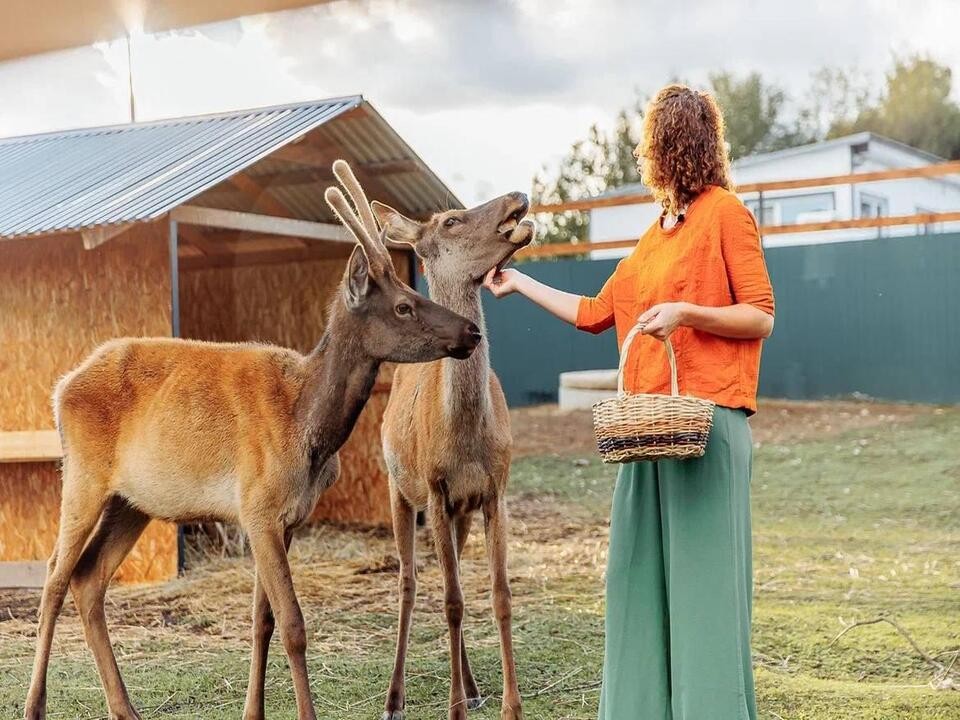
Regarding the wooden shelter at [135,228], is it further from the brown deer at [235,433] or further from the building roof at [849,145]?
the building roof at [849,145]

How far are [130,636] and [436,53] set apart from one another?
710 centimetres

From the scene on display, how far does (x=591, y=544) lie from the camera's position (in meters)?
8.12

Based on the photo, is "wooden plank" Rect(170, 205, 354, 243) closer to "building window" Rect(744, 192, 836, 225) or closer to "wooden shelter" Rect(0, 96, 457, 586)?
"wooden shelter" Rect(0, 96, 457, 586)

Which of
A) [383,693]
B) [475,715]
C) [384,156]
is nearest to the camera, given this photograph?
[475,715]

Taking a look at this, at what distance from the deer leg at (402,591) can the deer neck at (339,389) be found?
99 centimetres

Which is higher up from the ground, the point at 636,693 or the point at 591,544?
the point at 636,693

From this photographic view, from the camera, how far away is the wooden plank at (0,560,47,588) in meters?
6.37

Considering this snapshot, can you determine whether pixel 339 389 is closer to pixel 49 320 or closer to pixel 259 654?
pixel 259 654

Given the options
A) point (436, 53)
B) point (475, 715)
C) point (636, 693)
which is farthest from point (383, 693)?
point (436, 53)

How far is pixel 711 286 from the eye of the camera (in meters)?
3.12

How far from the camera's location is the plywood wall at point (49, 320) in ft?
21.2

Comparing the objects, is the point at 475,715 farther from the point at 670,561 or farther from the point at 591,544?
the point at 591,544

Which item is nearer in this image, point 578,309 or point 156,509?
point 578,309

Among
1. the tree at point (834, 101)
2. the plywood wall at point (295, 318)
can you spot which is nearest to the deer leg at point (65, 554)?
the plywood wall at point (295, 318)
